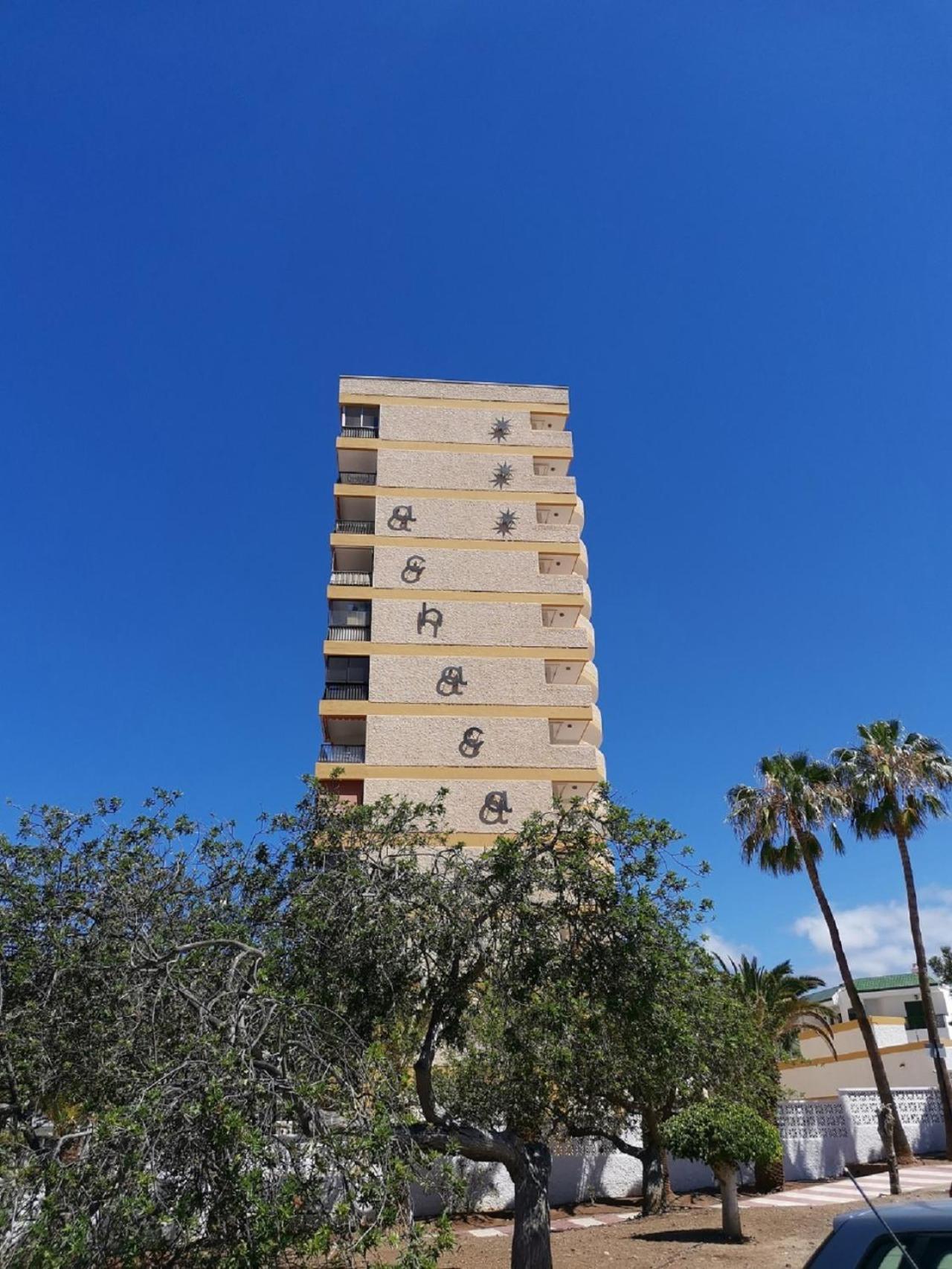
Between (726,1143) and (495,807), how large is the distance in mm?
22923

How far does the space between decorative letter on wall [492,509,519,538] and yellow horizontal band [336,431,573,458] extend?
11.8 ft

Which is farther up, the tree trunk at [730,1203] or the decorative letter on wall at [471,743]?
the decorative letter on wall at [471,743]

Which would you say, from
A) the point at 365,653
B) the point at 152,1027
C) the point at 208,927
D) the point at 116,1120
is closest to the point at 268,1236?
the point at 116,1120

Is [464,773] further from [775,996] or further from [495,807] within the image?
[775,996]

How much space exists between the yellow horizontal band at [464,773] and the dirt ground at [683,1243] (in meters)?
20.1

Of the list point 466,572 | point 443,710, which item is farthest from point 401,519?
point 443,710

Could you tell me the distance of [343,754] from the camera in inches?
1464

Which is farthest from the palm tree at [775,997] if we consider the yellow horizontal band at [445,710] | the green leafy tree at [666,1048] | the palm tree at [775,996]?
the yellow horizontal band at [445,710]

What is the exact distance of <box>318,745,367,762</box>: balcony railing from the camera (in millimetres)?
36812

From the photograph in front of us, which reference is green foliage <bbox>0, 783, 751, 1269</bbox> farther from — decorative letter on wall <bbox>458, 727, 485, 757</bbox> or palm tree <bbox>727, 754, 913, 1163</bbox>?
decorative letter on wall <bbox>458, 727, 485, 757</bbox>

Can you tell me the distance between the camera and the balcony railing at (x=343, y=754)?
36.8m

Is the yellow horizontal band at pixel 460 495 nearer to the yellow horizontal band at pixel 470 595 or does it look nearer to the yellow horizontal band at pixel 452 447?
the yellow horizontal band at pixel 452 447

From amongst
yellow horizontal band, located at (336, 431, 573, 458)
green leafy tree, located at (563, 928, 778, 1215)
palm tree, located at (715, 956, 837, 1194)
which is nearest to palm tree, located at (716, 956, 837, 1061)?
palm tree, located at (715, 956, 837, 1194)

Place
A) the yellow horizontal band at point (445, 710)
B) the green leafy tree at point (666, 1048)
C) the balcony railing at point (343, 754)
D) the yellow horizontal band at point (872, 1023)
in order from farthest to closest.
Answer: the yellow horizontal band at point (872, 1023), the yellow horizontal band at point (445, 710), the balcony railing at point (343, 754), the green leafy tree at point (666, 1048)
